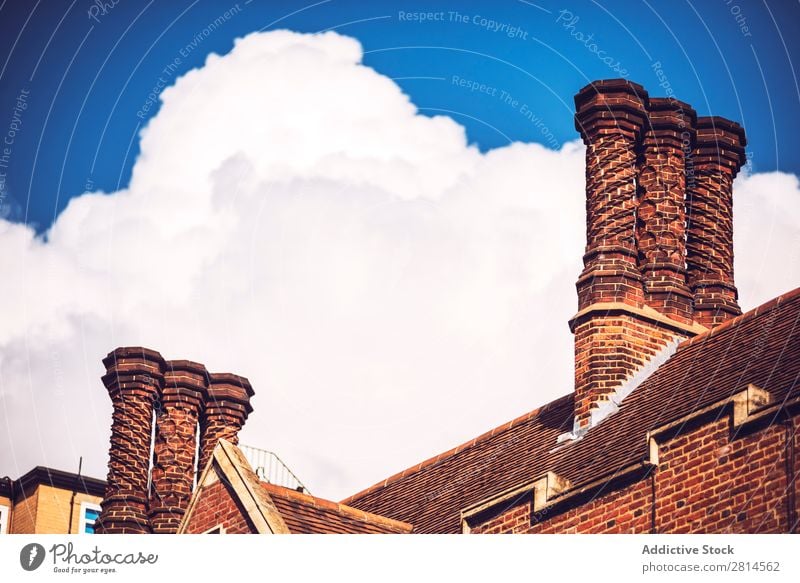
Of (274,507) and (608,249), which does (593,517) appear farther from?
(608,249)

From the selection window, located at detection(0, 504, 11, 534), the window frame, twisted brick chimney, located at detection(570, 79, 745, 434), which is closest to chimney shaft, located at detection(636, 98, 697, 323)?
twisted brick chimney, located at detection(570, 79, 745, 434)

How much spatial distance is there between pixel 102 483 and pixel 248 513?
1515cm

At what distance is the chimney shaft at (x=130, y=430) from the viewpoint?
30484 millimetres

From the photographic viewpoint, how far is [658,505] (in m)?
20.1

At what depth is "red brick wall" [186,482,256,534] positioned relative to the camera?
22.8 m

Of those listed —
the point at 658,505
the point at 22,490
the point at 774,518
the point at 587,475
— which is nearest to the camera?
the point at 774,518

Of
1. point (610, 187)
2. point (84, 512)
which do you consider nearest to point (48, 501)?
point (84, 512)

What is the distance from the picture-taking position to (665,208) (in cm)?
2645

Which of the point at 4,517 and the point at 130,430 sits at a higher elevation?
the point at 4,517

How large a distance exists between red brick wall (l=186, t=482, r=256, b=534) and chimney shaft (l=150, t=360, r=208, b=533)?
6.92 m

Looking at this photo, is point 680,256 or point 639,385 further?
point 680,256

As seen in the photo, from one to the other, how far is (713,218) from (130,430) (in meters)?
9.71
